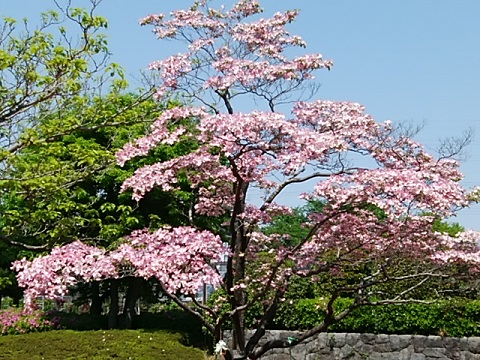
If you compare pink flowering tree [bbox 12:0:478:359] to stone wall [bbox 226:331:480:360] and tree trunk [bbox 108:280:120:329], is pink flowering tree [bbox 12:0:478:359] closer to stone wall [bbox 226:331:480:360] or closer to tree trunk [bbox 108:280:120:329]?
stone wall [bbox 226:331:480:360]

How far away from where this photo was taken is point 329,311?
5.73 m

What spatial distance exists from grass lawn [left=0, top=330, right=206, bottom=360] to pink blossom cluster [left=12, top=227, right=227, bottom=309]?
356cm

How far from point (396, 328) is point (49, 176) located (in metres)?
4.95

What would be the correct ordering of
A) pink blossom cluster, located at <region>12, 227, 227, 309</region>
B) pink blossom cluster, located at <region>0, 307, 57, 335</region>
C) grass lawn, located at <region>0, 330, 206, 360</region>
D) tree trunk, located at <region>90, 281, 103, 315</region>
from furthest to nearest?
1. tree trunk, located at <region>90, 281, 103, 315</region>
2. pink blossom cluster, located at <region>0, 307, 57, 335</region>
3. grass lawn, located at <region>0, 330, 206, 360</region>
4. pink blossom cluster, located at <region>12, 227, 227, 309</region>

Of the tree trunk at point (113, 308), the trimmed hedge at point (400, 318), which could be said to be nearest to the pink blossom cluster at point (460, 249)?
the trimmed hedge at point (400, 318)

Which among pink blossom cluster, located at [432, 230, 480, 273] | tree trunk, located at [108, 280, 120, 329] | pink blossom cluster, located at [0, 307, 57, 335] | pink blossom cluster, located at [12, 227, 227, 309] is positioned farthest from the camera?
tree trunk, located at [108, 280, 120, 329]

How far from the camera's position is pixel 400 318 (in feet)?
28.3

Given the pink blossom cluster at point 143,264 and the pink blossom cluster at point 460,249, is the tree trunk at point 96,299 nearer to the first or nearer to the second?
the pink blossom cluster at point 143,264

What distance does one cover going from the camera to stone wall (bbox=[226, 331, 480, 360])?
8.22 metres

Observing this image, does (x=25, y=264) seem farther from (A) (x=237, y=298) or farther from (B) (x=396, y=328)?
(B) (x=396, y=328)

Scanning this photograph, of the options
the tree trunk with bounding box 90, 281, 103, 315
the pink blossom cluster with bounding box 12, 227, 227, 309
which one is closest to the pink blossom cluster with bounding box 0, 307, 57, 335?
the tree trunk with bounding box 90, 281, 103, 315

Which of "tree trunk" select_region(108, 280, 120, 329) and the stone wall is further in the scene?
"tree trunk" select_region(108, 280, 120, 329)

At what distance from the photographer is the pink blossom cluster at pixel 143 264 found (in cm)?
469

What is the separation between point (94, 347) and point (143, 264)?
4621 mm
